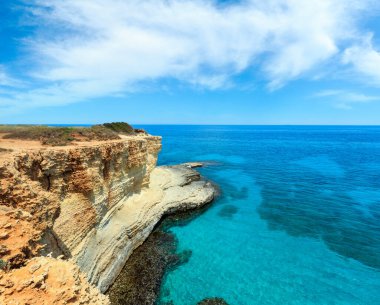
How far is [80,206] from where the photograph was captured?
53.6 ft

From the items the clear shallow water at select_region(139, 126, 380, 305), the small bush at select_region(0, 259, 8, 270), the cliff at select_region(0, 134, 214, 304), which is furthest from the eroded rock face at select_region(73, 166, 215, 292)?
the small bush at select_region(0, 259, 8, 270)

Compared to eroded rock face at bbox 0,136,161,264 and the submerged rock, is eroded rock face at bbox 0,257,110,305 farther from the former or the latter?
the submerged rock

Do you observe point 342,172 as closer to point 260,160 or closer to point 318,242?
point 260,160

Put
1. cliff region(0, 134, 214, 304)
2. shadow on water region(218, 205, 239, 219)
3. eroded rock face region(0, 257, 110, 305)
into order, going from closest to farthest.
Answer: eroded rock face region(0, 257, 110, 305)
cliff region(0, 134, 214, 304)
shadow on water region(218, 205, 239, 219)

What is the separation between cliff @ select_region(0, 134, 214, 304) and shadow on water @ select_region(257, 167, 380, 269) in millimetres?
10700

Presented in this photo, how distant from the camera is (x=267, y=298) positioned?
16.8 m

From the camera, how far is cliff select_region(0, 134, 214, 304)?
875 centimetres

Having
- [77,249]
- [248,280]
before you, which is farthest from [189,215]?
[77,249]

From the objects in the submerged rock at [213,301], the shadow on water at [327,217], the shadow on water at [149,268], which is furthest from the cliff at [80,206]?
the shadow on water at [327,217]

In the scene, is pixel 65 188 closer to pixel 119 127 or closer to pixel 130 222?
pixel 130 222

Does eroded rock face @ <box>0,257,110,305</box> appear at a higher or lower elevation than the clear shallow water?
higher

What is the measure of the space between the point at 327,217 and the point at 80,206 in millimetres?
26836

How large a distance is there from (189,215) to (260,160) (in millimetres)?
40273

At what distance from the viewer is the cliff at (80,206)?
8.75m
